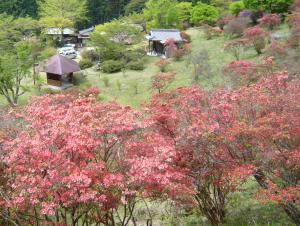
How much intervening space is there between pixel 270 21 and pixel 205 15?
52.1 feet

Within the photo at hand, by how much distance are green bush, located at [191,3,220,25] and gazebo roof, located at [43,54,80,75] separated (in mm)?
21527

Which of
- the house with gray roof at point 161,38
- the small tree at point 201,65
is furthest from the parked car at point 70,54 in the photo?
the small tree at point 201,65

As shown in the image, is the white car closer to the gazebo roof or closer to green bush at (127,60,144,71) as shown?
the gazebo roof

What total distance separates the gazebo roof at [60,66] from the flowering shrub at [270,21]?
19640mm

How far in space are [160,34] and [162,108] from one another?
36.1m

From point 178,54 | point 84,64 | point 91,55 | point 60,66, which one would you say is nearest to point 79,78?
point 60,66

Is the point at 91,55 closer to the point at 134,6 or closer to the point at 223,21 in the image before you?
the point at 223,21

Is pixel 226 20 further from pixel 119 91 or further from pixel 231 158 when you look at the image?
pixel 231 158

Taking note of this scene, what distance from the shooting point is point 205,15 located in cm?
5475

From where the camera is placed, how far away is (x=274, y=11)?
43.3 metres

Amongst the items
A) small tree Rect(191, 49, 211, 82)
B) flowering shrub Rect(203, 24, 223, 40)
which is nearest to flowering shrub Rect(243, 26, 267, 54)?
small tree Rect(191, 49, 211, 82)

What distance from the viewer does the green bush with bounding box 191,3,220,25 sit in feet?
177

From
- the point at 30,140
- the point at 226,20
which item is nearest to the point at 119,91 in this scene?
the point at 226,20

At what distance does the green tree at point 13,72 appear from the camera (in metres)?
35.5
